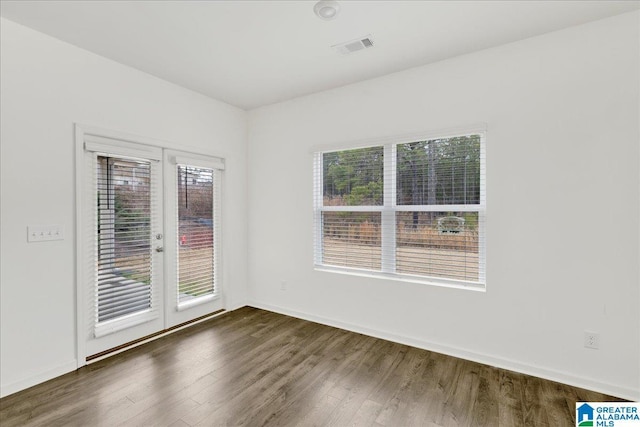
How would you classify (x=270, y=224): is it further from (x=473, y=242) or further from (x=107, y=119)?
(x=473, y=242)

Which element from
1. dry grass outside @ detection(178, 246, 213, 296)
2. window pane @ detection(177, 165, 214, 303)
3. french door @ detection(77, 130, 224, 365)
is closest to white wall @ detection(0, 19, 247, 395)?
french door @ detection(77, 130, 224, 365)

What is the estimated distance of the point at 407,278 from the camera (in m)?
3.15

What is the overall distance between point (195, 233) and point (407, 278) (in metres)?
2.56

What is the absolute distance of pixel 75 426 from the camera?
1.90 meters

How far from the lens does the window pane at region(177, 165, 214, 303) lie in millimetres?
3549

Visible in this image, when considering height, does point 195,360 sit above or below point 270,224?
below

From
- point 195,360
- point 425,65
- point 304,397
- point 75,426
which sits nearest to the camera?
point 75,426

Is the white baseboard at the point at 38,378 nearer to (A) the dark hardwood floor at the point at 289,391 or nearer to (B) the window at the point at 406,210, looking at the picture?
(A) the dark hardwood floor at the point at 289,391

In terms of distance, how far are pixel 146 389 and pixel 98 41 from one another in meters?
2.87

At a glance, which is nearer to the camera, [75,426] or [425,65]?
[75,426]

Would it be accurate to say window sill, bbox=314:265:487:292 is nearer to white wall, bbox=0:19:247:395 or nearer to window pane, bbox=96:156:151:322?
window pane, bbox=96:156:151:322

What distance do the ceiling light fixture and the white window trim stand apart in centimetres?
134

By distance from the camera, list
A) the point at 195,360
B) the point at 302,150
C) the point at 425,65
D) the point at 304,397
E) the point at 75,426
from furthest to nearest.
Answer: the point at 302,150
the point at 425,65
the point at 195,360
the point at 304,397
the point at 75,426

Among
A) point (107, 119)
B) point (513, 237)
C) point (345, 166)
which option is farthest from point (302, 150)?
point (513, 237)
